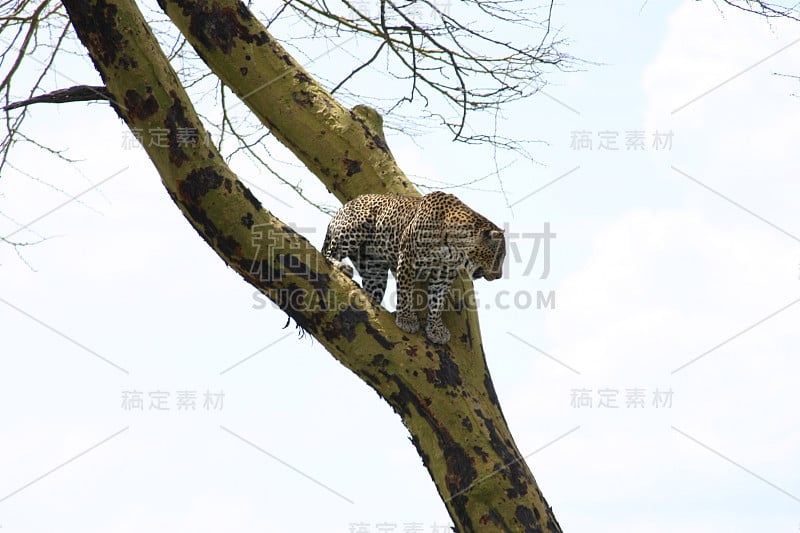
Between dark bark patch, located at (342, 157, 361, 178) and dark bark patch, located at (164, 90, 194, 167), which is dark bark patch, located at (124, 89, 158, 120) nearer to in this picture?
dark bark patch, located at (164, 90, 194, 167)

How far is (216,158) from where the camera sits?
5258mm

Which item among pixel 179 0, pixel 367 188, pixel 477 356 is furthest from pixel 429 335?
pixel 179 0

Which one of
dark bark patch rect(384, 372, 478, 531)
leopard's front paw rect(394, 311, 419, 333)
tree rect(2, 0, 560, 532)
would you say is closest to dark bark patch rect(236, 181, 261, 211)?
tree rect(2, 0, 560, 532)

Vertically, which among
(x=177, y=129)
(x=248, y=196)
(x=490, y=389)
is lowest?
(x=490, y=389)

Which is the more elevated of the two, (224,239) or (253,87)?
(253,87)

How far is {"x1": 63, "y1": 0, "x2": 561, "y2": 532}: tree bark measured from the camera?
5086 millimetres

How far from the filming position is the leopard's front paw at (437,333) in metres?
5.73

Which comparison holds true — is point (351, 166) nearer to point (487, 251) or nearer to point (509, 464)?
point (487, 251)

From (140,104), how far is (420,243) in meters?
1.98

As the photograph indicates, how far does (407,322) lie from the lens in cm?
566

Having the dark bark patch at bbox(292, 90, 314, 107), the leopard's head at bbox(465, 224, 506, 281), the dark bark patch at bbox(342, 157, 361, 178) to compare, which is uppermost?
the dark bark patch at bbox(292, 90, 314, 107)

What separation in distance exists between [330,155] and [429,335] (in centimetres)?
166

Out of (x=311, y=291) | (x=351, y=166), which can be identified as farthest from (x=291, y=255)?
(x=351, y=166)

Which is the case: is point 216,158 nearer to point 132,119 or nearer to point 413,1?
point 132,119
